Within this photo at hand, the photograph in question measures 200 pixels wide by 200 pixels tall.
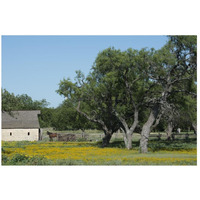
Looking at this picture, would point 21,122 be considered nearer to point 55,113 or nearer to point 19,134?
point 19,134

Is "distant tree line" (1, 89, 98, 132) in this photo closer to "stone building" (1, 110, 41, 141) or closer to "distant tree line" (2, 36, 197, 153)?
"distant tree line" (2, 36, 197, 153)

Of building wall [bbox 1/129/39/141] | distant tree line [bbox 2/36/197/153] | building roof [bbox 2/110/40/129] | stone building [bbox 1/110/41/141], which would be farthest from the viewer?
building roof [bbox 2/110/40/129]

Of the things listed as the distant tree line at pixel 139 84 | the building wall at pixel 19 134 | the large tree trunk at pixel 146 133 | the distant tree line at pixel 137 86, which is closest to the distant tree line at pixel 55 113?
the distant tree line at pixel 137 86

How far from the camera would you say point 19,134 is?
52.8 metres

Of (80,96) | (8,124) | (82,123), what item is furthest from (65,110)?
(80,96)

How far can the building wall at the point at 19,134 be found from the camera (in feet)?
172

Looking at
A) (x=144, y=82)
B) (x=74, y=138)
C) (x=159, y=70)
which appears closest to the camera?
(x=159, y=70)

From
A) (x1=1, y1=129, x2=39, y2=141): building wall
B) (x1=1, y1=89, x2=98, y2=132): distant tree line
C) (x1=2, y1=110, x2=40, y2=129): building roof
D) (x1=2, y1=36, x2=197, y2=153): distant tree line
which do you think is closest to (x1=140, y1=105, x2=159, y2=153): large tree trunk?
(x1=2, y1=36, x2=197, y2=153): distant tree line

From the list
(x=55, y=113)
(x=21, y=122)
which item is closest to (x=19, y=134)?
(x=21, y=122)

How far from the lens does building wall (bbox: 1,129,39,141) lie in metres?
52.3

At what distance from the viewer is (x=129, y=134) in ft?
108

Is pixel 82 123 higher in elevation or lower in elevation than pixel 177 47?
lower
